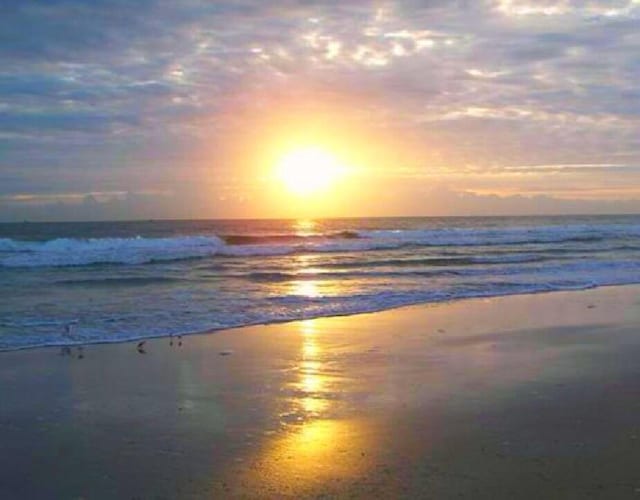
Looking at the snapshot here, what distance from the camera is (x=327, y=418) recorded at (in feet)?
21.5

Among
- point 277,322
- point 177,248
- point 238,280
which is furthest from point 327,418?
point 177,248

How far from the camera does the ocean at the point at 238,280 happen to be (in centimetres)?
1316

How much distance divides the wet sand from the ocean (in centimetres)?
242

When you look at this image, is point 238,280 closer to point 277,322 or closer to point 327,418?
point 277,322

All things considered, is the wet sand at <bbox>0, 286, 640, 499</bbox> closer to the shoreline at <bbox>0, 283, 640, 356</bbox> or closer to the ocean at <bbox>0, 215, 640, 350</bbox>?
the shoreline at <bbox>0, 283, 640, 356</bbox>

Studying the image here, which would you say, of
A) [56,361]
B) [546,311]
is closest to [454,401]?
[56,361]

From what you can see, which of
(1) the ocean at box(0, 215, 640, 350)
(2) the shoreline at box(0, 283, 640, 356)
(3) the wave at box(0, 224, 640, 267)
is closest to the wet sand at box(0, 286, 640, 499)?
(2) the shoreline at box(0, 283, 640, 356)

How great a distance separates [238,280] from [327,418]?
622 inches

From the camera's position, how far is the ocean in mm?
13164

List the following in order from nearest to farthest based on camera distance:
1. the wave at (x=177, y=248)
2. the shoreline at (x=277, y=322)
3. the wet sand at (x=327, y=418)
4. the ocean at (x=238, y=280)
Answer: the wet sand at (x=327, y=418) → the shoreline at (x=277, y=322) → the ocean at (x=238, y=280) → the wave at (x=177, y=248)

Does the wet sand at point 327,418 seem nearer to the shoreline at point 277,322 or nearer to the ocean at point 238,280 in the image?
the shoreline at point 277,322

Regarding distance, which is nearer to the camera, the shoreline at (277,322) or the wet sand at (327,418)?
the wet sand at (327,418)

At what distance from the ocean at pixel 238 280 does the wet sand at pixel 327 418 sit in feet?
7.94

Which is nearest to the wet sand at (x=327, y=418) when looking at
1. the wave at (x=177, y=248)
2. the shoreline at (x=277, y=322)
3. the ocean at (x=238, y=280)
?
the shoreline at (x=277, y=322)
